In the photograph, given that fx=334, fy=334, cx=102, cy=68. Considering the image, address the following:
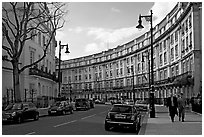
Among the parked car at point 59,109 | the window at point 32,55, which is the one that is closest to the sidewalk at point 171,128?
the parked car at point 59,109

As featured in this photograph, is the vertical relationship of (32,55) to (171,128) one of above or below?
above

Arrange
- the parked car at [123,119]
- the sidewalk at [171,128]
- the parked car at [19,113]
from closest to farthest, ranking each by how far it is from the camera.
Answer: the sidewalk at [171,128]
the parked car at [123,119]
the parked car at [19,113]

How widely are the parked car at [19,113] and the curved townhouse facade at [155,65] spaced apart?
2540 cm

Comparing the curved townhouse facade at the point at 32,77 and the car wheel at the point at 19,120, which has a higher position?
the curved townhouse facade at the point at 32,77

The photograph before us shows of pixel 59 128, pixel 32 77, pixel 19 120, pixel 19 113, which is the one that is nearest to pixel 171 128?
pixel 59 128

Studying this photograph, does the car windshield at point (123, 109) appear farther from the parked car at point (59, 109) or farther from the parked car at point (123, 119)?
the parked car at point (59, 109)

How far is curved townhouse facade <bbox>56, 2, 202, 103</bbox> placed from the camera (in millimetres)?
44812

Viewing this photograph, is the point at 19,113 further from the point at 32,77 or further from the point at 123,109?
the point at 32,77

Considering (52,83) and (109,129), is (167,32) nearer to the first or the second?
(52,83)

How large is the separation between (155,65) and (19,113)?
56.7m

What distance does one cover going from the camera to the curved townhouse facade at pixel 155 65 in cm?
4481

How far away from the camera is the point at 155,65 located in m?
75.9

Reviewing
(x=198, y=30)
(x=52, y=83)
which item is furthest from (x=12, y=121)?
(x=52, y=83)

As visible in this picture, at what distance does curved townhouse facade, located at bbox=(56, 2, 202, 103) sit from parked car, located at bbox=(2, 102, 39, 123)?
25.4 metres
